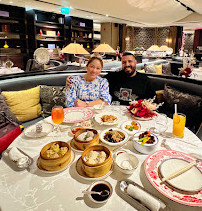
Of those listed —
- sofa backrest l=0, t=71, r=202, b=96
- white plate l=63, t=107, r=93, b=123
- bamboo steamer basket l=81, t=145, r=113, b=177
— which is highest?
sofa backrest l=0, t=71, r=202, b=96

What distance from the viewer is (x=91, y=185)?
29.8 inches

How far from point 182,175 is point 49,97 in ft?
6.77

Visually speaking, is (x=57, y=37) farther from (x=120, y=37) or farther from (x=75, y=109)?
(x=75, y=109)

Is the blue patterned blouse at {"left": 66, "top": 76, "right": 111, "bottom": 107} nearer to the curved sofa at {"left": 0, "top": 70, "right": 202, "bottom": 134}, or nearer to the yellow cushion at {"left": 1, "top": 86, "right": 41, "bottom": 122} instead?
the yellow cushion at {"left": 1, "top": 86, "right": 41, "bottom": 122}

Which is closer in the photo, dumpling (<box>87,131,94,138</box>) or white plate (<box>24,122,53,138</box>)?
dumpling (<box>87,131,94,138</box>)

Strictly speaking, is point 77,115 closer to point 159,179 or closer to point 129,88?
point 159,179

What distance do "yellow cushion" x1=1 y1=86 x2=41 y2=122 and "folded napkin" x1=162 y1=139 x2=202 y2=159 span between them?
183 cm

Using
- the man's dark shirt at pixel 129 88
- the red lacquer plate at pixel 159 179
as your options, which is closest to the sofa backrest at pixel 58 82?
the man's dark shirt at pixel 129 88

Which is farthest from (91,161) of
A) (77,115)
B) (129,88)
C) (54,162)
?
(129,88)

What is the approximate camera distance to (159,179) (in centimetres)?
81

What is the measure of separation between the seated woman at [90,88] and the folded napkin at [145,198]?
136cm

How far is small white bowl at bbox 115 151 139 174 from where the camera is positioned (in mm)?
836

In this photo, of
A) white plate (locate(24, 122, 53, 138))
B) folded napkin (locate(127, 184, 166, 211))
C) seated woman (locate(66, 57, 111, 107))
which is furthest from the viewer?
seated woman (locate(66, 57, 111, 107))

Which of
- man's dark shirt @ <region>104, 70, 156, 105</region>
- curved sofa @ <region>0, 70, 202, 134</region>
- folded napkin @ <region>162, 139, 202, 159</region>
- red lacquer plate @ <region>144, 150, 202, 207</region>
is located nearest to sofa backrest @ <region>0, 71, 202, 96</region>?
curved sofa @ <region>0, 70, 202, 134</region>
